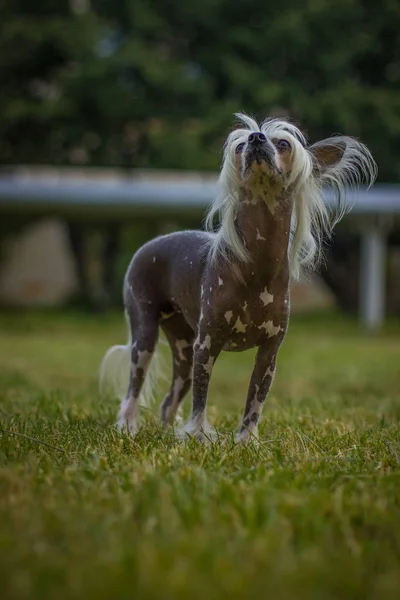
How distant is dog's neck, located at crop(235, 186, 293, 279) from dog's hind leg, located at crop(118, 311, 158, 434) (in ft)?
2.90

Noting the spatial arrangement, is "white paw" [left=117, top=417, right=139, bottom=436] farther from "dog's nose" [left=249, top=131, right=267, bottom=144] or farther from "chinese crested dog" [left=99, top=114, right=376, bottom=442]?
"dog's nose" [left=249, top=131, right=267, bottom=144]

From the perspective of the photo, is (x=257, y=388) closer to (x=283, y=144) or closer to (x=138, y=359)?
(x=138, y=359)

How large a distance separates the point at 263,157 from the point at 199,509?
1588mm

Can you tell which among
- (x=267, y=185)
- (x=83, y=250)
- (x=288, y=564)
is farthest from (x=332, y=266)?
(x=288, y=564)

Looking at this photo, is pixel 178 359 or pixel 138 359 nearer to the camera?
pixel 138 359

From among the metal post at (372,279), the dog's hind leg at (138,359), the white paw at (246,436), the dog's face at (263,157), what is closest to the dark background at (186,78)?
the metal post at (372,279)

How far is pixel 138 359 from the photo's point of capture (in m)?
4.39

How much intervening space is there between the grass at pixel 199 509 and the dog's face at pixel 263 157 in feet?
3.77

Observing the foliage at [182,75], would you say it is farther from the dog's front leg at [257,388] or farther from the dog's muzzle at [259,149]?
the dog's muzzle at [259,149]

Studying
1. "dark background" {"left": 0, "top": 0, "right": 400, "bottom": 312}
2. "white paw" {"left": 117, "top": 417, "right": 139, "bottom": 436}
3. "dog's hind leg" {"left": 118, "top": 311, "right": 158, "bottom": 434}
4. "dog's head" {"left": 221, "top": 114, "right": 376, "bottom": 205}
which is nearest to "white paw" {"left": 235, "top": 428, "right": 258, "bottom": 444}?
"white paw" {"left": 117, "top": 417, "right": 139, "bottom": 436}

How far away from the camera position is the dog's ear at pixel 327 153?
3863 millimetres

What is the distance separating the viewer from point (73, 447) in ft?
11.6

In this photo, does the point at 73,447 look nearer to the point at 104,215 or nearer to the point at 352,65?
the point at 104,215

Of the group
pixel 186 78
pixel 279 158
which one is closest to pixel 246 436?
pixel 279 158
